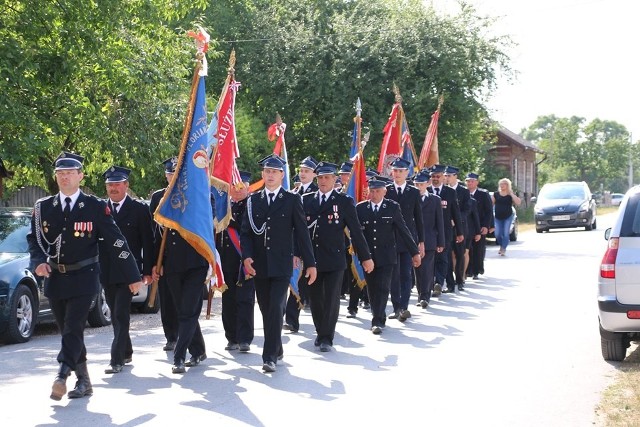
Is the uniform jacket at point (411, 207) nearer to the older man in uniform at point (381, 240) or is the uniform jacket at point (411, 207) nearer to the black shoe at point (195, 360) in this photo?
the older man in uniform at point (381, 240)

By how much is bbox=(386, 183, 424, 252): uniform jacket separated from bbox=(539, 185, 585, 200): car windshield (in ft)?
81.0

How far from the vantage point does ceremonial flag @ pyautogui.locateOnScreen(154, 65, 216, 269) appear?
10359 mm

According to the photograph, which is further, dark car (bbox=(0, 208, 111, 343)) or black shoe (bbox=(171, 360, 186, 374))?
dark car (bbox=(0, 208, 111, 343))

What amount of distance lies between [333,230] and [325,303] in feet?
2.79

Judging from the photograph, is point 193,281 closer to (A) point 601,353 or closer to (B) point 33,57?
(A) point 601,353

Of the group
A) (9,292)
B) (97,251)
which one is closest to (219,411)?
(97,251)

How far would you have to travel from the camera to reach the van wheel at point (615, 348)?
1046cm

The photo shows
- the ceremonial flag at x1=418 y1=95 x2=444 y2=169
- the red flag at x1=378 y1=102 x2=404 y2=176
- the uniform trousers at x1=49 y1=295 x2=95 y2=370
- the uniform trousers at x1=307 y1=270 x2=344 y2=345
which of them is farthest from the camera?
the ceremonial flag at x1=418 y1=95 x2=444 y2=169

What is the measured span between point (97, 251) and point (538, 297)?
31.0 ft

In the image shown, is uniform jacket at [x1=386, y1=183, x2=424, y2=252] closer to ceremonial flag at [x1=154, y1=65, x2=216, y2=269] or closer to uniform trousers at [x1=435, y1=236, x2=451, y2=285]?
uniform trousers at [x1=435, y1=236, x2=451, y2=285]

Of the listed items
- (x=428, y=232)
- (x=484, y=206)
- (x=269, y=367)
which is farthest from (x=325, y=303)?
(x=484, y=206)

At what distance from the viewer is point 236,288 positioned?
11.6 m

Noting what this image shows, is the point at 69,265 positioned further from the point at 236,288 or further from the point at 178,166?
the point at 236,288

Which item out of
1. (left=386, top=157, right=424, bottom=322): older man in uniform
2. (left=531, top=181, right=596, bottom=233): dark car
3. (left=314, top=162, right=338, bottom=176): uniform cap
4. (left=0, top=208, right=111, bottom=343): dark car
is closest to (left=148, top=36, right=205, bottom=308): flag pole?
(left=314, top=162, right=338, bottom=176): uniform cap
